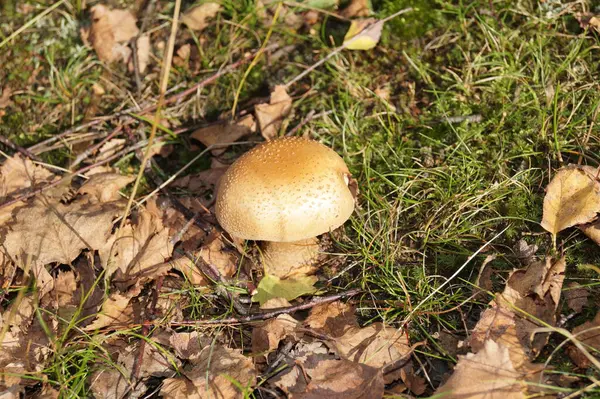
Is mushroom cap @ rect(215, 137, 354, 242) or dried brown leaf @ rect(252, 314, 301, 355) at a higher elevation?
mushroom cap @ rect(215, 137, 354, 242)

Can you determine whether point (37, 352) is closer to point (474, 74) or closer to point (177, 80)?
point (177, 80)

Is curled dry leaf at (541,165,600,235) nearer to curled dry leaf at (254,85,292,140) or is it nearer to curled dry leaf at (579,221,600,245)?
curled dry leaf at (579,221,600,245)

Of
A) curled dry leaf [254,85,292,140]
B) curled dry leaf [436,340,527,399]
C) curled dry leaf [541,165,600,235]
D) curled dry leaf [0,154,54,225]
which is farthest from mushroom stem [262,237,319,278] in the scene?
curled dry leaf [0,154,54,225]

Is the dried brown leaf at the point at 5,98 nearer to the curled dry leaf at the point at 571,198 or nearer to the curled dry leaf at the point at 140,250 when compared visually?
the curled dry leaf at the point at 140,250

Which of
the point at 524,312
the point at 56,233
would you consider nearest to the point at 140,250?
the point at 56,233

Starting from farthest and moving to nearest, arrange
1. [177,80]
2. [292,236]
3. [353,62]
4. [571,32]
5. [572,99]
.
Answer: [177,80] → [353,62] → [571,32] → [572,99] → [292,236]

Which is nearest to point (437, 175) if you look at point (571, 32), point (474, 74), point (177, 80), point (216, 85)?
point (474, 74)
